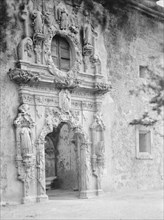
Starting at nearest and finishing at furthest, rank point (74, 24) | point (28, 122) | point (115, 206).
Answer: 1. point (115, 206)
2. point (28, 122)
3. point (74, 24)

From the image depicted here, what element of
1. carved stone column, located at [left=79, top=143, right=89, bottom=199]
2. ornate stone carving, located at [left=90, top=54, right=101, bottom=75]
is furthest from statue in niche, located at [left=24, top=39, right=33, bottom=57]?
carved stone column, located at [left=79, top=143, right=89, bottom=199]

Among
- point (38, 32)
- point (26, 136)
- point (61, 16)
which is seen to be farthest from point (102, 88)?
point (26, 136)

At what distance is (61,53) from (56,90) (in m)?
1.09

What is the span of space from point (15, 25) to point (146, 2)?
206 inches

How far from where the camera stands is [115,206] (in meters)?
8.86

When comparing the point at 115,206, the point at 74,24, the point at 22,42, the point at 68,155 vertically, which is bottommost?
the point at 115,206

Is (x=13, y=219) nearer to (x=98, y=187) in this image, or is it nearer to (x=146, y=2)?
(x=98, y=187)

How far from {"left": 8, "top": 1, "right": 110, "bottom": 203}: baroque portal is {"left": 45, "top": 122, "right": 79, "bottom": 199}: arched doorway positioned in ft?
5.73

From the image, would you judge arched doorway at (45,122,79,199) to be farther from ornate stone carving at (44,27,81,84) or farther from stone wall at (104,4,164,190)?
ornate stone carving at (44,27,81,84)

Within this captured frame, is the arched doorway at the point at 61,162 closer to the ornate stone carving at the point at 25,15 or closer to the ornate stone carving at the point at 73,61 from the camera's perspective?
the ornate stone carving at the point at 73,61

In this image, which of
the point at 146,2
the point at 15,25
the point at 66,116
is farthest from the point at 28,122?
the point at 146,2

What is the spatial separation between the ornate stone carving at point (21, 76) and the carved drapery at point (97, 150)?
2.40 metres

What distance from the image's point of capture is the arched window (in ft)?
34.6

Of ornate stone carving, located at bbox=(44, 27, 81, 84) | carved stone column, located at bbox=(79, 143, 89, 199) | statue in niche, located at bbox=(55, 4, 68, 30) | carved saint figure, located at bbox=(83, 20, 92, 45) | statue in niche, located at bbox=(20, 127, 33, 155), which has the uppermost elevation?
statue in niche, located at bbox=(55, 4, 68, 30)
